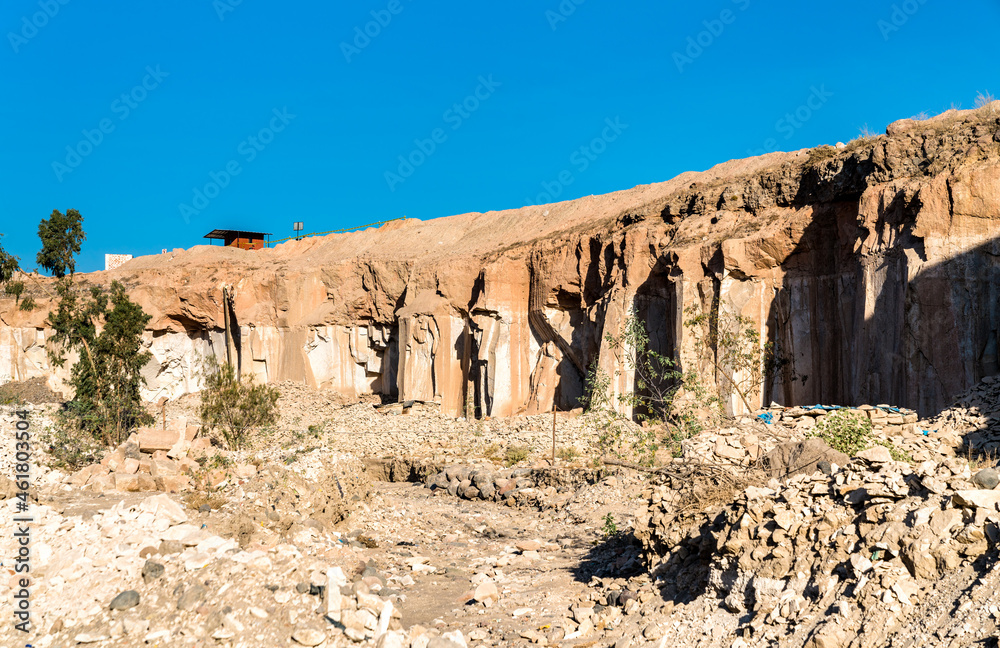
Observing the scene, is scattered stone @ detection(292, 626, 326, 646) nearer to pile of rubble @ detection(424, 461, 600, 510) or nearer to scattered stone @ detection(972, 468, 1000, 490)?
scattered stone @ detection(972, 468, 1000, 490)

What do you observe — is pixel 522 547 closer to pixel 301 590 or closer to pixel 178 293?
pixel 301 590

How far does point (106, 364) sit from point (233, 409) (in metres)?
4.12

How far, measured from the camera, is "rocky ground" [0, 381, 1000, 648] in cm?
669

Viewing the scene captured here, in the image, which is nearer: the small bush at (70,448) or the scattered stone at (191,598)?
the scattered stone at (191,598)

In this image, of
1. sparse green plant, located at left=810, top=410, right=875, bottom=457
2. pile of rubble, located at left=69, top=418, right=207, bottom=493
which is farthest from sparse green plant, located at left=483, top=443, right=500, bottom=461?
sparse green plant, located at left=810, top=410, right=875, bottom=457

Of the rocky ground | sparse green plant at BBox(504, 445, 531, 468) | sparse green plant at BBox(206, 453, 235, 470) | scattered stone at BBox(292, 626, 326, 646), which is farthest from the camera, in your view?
sparse green plant at BBox(504, 445, 531, 468)

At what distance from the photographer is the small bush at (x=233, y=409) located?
67.8 ft

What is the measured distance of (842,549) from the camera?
719 centimetres

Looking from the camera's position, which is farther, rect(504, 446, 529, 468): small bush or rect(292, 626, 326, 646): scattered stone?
rect(504, 446, 529, 468): small bush

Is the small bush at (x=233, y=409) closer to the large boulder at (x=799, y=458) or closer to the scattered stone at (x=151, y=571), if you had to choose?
the scattered stone at (x=151, y=571)

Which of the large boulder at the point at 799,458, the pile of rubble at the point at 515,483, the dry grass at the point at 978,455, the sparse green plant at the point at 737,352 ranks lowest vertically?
the pile of rubble at the point at 515,483

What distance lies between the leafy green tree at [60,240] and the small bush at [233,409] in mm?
5914

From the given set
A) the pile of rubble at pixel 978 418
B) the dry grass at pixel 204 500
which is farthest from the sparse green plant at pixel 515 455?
the pile of rubble at pixel 978 418

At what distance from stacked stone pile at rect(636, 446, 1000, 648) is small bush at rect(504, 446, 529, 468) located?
12609 mm
